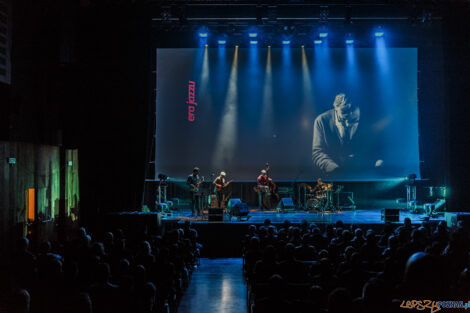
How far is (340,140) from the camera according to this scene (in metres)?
18.3

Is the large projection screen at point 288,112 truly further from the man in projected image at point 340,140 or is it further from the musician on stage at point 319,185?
the musician on stage at point 319,185

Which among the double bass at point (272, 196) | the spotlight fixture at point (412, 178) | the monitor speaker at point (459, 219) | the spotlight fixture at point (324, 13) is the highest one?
the spotlight fixture at point (324, 13)

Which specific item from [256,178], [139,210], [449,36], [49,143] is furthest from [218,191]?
[449,36]

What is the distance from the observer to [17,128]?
450 inches

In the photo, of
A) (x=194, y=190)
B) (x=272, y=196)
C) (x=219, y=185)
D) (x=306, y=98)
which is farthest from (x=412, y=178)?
(x=194, y=190)

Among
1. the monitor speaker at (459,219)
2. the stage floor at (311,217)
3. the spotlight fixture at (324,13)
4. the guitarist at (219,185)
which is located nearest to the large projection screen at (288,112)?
the guitarist at (219,185)

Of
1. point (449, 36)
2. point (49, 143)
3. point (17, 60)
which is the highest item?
point (449, 36)

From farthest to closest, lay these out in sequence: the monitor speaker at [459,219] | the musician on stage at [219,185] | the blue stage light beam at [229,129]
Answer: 1. the blue stage light beam at [229,129]
2. the musician on stage at [219,185]
3. the monitor speaker at [459,219]

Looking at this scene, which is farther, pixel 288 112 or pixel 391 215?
pixel 288 112

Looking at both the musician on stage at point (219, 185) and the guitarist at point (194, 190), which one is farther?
the musician on stage at point (219, 185)

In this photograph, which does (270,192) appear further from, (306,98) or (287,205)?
(306,98)

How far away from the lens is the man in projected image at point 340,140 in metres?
18.3

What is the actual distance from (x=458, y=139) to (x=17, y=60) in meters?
12.9

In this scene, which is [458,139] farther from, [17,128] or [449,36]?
[17,128]
